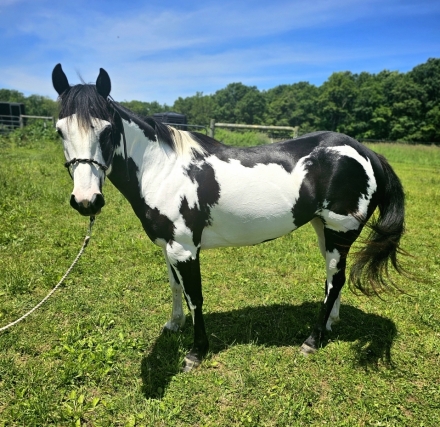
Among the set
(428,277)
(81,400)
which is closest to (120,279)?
(81,400)

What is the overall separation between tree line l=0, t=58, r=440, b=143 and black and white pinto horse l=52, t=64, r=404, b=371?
27478 millimetres

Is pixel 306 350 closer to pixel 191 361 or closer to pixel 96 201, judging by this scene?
pixel 191 361

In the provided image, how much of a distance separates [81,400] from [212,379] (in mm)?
920

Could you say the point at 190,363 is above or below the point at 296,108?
below

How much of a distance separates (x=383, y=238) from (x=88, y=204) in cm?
236

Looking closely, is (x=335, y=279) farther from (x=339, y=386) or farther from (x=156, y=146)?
(x=156, y=146)

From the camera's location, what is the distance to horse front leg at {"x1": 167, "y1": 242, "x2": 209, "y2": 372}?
2.22m

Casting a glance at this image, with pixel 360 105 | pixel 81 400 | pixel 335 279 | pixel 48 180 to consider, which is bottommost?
pixel 81 400

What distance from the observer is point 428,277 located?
402cm

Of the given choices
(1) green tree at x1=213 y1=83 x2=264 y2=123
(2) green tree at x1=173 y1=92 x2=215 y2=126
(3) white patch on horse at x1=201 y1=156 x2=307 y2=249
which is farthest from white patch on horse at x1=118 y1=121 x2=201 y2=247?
(2) green tree at x1=173 y1=92 x2=215 y2=126

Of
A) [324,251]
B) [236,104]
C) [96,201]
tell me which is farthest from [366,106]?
[96,201]

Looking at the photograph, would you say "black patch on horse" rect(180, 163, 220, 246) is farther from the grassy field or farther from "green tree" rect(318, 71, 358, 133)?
"green tree" rect(318, 71, 358, 133)

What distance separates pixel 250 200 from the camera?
7.36 ft

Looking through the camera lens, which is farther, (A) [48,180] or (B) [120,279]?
(A) [48,180]
